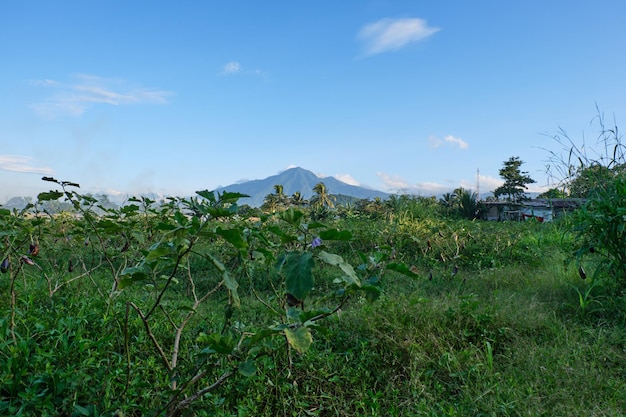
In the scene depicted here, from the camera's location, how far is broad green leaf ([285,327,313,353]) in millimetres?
1101

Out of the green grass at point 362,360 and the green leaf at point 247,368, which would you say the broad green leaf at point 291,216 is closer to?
the green grass at point 362,360

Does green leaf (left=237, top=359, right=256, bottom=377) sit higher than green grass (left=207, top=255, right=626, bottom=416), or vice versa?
green leaf (left=237, top=359, right=256, bottom=377)

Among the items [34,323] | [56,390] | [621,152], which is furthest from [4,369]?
[621,152]

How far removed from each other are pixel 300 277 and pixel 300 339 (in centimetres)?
20

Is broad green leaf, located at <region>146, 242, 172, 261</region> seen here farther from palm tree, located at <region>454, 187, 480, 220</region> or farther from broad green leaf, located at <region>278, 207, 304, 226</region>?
palm tree, located at <region>454, 187, 480, 220</region>

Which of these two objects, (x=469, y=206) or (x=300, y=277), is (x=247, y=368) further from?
(x=469, y=206)

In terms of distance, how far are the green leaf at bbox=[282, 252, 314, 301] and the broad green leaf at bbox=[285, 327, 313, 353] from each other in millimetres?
134

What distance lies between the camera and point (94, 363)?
196 centimetres

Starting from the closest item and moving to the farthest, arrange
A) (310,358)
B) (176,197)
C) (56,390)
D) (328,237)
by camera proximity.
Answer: (328,237), (56,390), (310,358), (176,197)

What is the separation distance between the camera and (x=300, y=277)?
1.07 metres

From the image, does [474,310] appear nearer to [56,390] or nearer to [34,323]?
[56,390]

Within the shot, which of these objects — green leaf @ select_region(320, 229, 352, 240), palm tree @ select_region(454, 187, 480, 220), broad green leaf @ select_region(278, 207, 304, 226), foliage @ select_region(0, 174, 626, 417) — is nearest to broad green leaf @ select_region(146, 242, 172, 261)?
foliage @ select_region(0, 174, 626, 417)

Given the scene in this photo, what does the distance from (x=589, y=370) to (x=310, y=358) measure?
160 centimetres

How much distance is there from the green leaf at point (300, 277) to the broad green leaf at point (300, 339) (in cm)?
13
